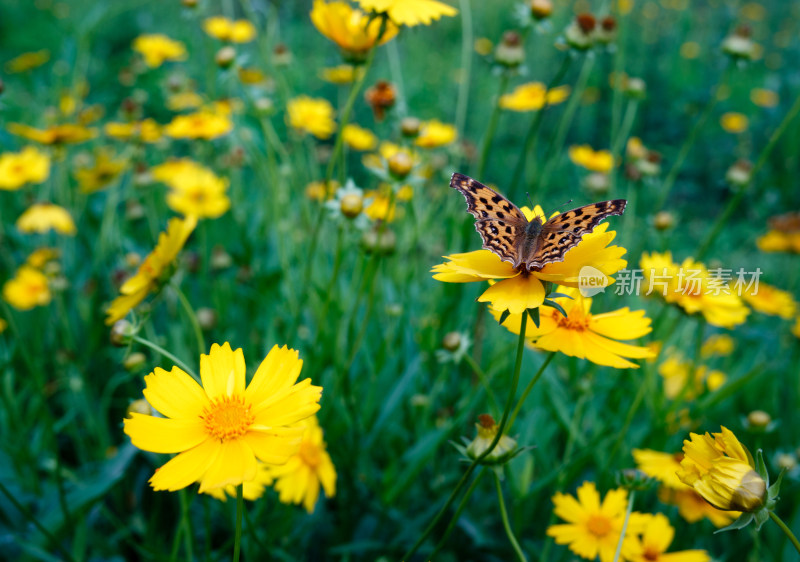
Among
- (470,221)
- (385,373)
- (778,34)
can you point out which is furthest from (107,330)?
(778,34)

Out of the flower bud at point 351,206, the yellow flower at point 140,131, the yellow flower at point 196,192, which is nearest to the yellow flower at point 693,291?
the flower bud at point 351,206

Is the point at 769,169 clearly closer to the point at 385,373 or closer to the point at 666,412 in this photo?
the point at 666,412

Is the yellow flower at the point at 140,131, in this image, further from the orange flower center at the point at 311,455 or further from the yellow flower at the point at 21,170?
the orange flower center at the point at 311,455

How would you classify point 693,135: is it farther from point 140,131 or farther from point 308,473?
point 140,131

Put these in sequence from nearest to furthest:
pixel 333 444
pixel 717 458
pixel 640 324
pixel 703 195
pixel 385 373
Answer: pixel 717 458, pixel 640 324, pixel 333 444, pixel 385 373, pixel 703 195

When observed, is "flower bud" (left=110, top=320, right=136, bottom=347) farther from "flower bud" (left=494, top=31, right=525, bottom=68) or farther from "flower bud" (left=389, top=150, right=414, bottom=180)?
"flower bud" (left=494, top=31, right=525, bottom=68)
